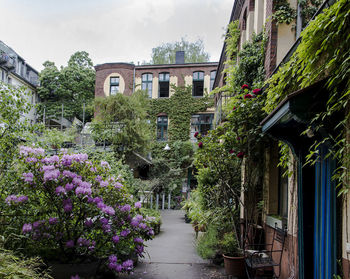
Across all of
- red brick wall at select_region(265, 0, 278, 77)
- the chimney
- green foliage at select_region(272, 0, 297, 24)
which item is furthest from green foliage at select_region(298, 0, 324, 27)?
the chimney

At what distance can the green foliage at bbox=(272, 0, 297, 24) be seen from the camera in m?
6.27

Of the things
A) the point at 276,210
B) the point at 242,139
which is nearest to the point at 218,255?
the point at 276,210

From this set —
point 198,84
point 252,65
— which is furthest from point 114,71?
point 252,65

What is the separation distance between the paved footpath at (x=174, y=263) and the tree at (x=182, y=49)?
27687mm

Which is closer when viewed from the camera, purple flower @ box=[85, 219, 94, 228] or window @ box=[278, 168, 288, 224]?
purple flower @ box=[85, 219, 94, 228]

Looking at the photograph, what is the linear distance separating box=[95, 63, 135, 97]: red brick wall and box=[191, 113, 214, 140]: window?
5582 mm

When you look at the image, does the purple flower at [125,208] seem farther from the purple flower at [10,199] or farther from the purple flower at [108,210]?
the purple flower at [10,199]

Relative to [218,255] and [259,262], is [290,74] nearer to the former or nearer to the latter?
[259,262]

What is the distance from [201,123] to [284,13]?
18.0 m

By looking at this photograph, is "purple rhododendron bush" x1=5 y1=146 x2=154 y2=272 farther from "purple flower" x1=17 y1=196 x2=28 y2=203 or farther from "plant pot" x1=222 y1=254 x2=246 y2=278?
"plant pot" x1=222 y1=254 x2=246 y2=278

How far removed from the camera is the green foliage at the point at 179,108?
79.5ft

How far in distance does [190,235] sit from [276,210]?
5.75 metres

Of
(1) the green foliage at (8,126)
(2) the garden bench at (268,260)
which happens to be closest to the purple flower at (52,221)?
(1) the green foliage at (8,126)

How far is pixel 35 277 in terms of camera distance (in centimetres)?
341
